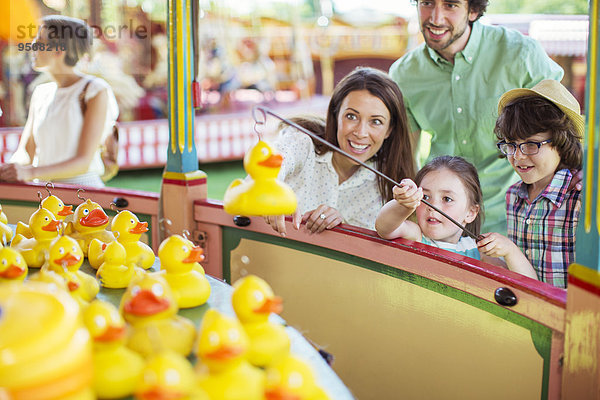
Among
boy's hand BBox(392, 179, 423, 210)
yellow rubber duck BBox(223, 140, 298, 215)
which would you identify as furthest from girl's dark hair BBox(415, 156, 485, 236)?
yellow rubber duck BBox(223, 140, 298, 215)

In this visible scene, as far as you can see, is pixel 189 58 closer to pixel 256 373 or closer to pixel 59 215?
pixel 59 215

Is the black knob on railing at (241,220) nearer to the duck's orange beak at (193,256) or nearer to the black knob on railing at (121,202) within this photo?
the black knob on railing at (121,202)

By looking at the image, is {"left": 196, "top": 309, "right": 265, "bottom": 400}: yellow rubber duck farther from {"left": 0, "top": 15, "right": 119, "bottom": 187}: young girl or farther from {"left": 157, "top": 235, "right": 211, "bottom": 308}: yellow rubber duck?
{"left": 0, "top": 15, "right": 119, "bottom": 187}: young girl

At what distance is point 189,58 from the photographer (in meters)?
2.34

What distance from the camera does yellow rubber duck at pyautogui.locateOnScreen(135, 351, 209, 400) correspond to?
30.2 inches

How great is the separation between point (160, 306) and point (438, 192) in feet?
3.71

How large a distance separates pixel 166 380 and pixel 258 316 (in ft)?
0.94

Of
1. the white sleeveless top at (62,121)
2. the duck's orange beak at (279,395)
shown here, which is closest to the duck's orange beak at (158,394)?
the duck's orange beak at (279,395)

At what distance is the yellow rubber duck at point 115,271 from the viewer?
139cm

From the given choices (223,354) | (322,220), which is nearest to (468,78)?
(322,220)

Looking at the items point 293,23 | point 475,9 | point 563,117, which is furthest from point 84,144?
point 293,23

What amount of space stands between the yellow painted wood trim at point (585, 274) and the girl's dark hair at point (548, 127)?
71 centimetres

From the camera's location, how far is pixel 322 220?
→ 6.05 ft

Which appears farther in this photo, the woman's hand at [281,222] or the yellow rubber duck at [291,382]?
the woman's hand at [281,222]
